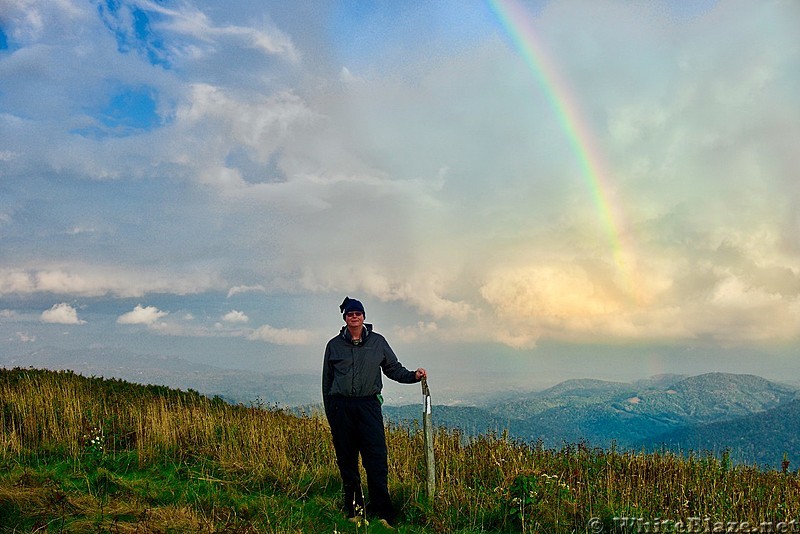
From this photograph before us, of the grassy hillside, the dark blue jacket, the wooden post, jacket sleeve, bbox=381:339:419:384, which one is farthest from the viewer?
the wooden post

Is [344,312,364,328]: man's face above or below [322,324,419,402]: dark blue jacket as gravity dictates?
above

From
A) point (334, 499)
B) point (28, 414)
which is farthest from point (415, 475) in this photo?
point (28, 414)

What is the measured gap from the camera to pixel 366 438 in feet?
27.1

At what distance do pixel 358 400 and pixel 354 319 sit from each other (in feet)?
3.50

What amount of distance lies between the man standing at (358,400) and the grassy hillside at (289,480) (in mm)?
598

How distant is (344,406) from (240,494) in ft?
8.70

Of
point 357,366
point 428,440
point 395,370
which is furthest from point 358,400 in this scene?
point 428,440

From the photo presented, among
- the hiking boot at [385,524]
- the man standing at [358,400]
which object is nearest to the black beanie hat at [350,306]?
the man standing at [358,400]

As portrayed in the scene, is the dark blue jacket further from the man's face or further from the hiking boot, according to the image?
the hiking boot

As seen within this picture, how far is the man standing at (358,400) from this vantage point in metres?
8.23

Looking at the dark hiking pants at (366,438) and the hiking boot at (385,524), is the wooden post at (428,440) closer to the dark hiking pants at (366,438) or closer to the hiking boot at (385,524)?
the dark hiking pants at (366,438)

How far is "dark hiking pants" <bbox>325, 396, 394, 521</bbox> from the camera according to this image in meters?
8.23

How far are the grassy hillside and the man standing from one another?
60 centimetres

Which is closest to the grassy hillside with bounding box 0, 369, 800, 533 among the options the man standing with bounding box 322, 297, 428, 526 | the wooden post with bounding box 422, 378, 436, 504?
the wooden post with bounding box 422, 378, 436, 504
